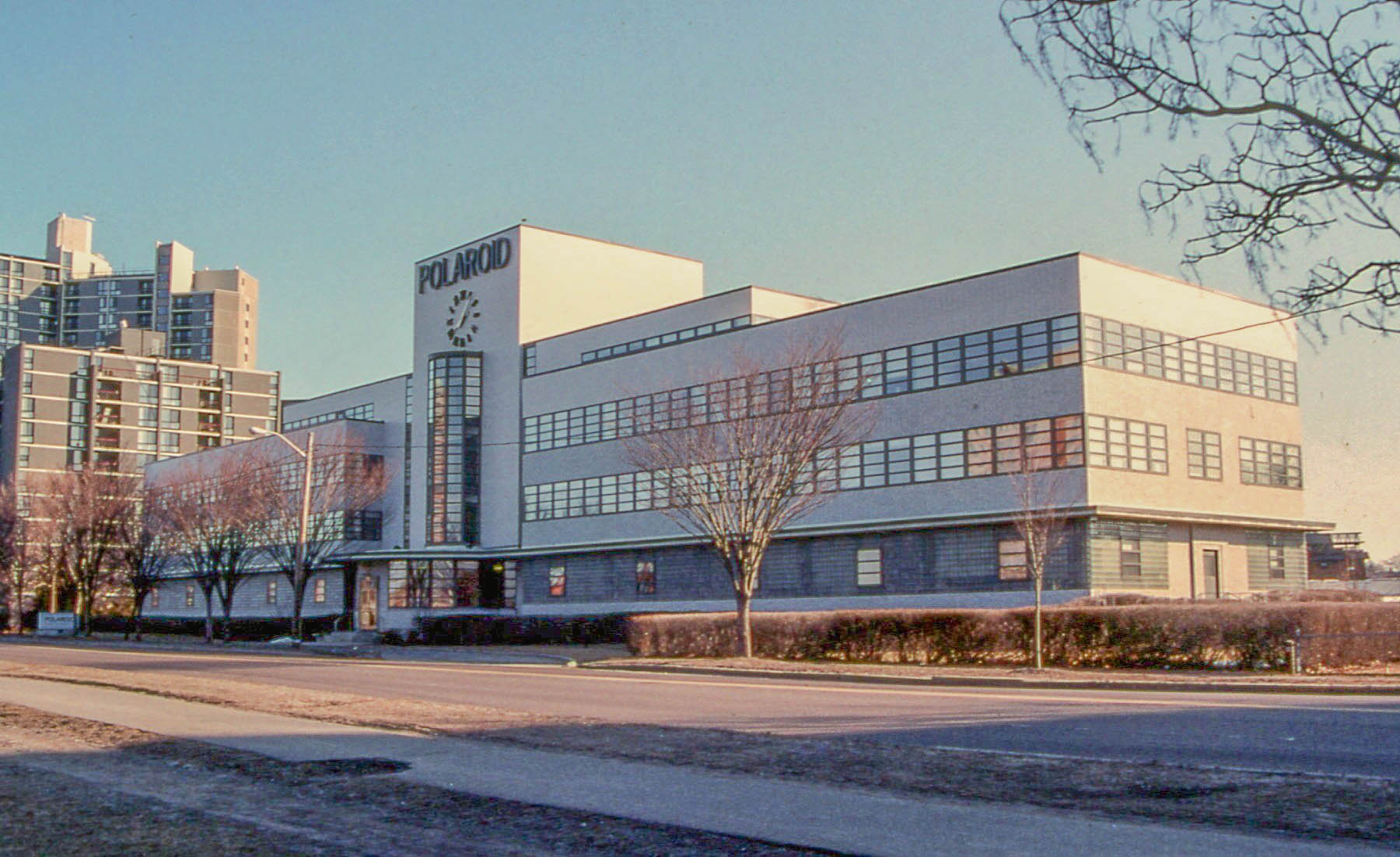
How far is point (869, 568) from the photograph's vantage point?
143 feet

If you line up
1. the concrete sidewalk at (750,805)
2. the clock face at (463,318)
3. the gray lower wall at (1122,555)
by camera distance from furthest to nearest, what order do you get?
the clock face at (463,318) < the gray lower wall at (1122,555) < the concrete sidewalk at (750,805)

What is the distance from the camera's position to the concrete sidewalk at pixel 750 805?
26.6 feet

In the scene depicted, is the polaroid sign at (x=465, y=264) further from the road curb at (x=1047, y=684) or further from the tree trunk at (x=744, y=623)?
the road curb at (x=1047, y=684)

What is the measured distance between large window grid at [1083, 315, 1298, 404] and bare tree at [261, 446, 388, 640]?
97.4 feet

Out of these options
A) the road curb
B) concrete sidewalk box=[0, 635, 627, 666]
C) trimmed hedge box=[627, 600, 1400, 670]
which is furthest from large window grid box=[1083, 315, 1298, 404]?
concrete sidewalk box=[0, 635, 627, 666]

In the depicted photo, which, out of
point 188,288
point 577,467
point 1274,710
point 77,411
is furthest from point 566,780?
point 188,288

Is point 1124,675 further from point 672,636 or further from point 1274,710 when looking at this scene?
point 672,636

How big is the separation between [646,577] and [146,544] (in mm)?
28595

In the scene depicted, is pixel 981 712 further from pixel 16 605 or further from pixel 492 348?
pixel 16 605

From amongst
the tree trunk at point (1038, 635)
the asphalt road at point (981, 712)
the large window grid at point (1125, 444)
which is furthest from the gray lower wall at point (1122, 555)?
the asphalt road at point (981, 712)

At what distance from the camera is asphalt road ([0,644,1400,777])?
13352mm

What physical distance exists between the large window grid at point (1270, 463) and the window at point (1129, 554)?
262 inches

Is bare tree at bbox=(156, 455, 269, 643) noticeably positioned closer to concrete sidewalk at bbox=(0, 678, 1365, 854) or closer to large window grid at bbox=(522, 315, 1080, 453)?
large window grid at bbox=(522, 315, 1080, 453)

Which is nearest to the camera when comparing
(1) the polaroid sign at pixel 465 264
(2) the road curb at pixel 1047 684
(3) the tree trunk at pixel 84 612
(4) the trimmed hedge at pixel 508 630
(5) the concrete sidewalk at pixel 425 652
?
(2) the road curb at pixel 1047 684
